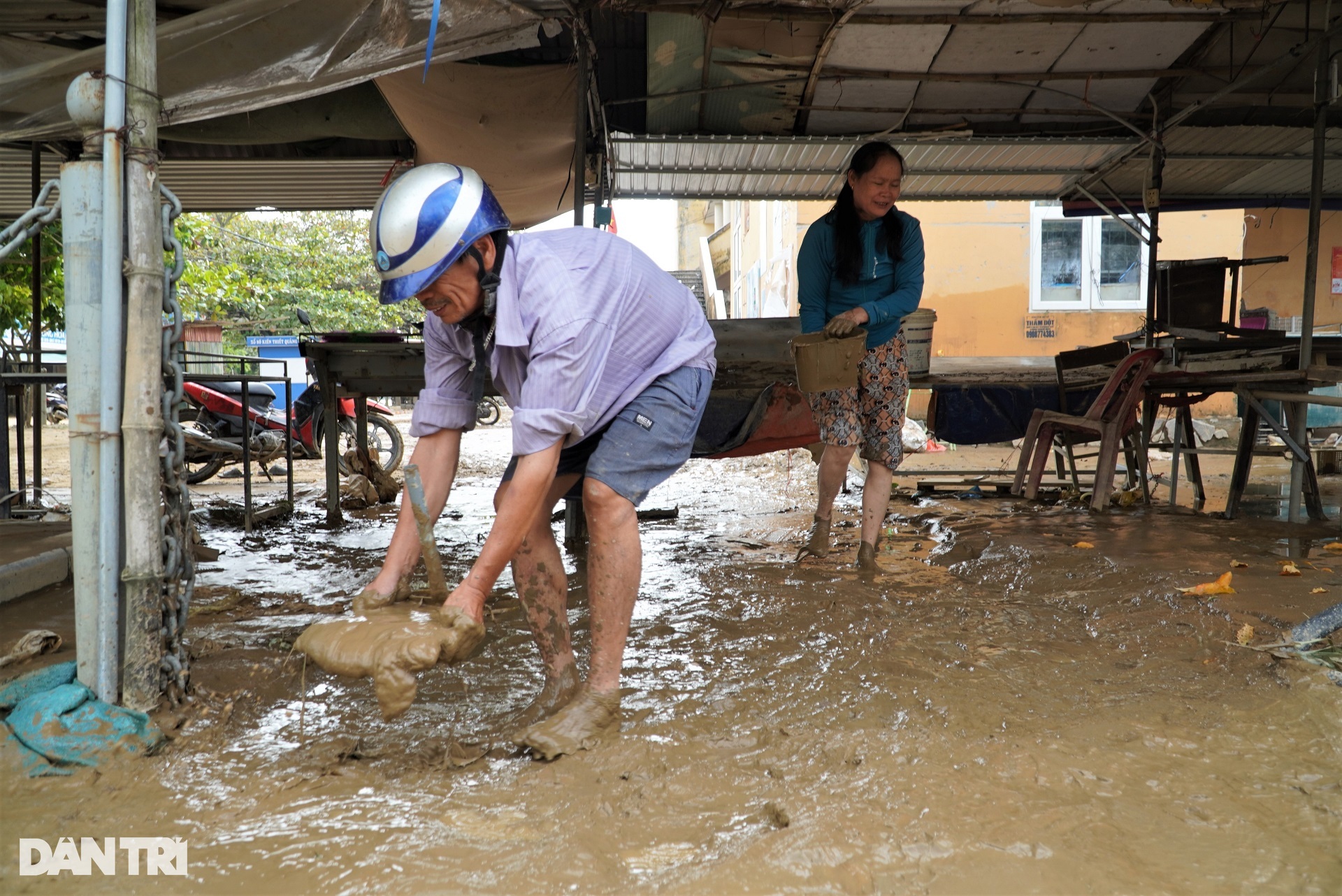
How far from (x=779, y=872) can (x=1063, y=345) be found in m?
12.8

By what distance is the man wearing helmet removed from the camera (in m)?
1.96

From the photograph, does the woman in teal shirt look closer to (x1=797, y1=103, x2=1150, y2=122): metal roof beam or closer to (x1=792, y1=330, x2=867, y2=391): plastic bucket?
(x1=792, y1=330, x2=867, y2=391): plastic bucket

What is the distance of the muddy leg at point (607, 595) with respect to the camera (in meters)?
2.18

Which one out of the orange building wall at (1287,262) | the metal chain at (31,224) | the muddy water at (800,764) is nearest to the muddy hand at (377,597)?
the muddy water at (800,764)

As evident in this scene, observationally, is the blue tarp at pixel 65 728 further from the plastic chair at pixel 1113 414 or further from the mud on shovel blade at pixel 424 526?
the plastic chair at pixel 1113 414

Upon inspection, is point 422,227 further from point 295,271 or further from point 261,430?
point 295,271

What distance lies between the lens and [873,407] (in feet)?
13.5

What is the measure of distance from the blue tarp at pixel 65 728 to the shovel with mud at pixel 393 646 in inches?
19.5

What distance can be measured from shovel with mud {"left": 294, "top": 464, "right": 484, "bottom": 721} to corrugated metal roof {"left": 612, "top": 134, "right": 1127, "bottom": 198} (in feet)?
16.1

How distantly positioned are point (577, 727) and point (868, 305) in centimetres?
244

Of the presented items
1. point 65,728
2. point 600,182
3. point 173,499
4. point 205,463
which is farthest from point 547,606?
point 205,463

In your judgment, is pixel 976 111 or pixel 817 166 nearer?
pixel 976 111

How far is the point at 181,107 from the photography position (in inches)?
133

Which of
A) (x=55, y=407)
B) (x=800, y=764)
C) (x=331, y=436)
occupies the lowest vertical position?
(x=55, y=407)
